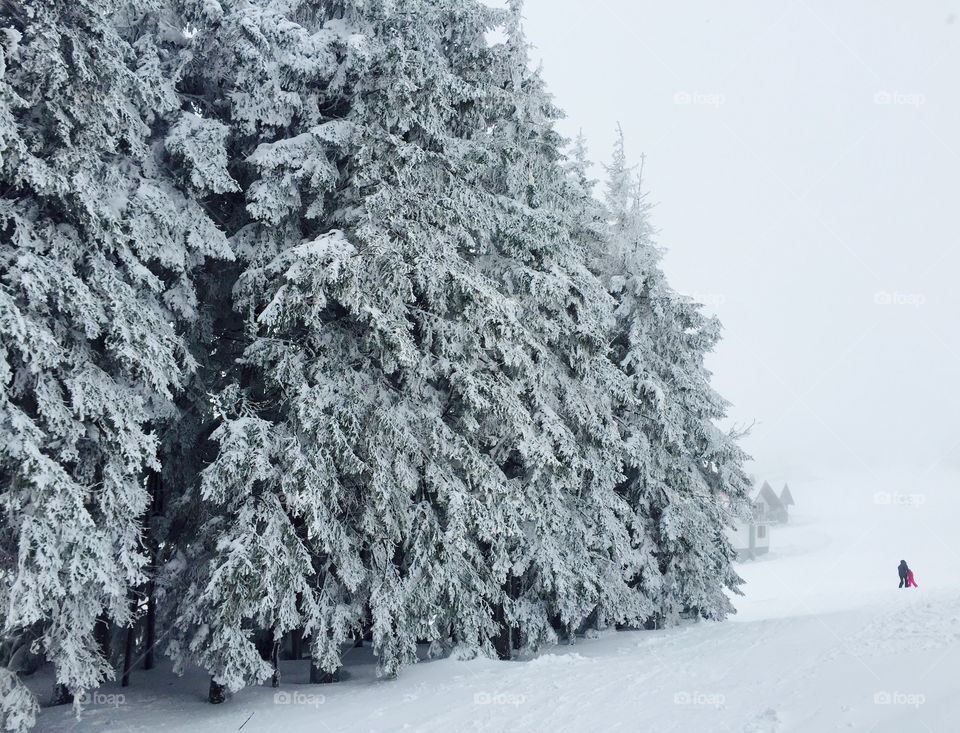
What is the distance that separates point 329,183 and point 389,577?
6610 millimetres

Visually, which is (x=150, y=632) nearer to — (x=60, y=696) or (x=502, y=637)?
(x=60, y=696)

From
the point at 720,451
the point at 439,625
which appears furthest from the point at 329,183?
the point at 720,451

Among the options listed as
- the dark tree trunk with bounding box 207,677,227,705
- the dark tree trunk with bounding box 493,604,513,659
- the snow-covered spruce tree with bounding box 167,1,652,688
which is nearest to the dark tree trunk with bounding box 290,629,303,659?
the snow-covered spruce tree with bounding box 167,1,652,688

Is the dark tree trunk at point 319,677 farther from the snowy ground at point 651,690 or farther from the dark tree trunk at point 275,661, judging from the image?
the dark tree trunk at point 275,661

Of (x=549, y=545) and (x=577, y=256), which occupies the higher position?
(x=577, y=256)

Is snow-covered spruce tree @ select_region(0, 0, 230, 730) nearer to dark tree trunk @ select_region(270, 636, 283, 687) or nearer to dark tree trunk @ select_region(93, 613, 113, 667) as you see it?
dark tree trunk @ select_region(270, 636, 283, 687)

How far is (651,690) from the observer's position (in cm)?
1035

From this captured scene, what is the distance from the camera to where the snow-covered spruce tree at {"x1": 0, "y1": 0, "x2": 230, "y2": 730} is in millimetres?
8727

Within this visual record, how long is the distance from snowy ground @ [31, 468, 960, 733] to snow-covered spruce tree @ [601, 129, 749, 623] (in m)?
1.56

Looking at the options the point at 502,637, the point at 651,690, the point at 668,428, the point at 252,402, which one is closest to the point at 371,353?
the point at 252,402

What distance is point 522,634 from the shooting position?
15.0 meters

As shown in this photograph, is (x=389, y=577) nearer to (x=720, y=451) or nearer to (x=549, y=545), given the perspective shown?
(x=549, y=545)

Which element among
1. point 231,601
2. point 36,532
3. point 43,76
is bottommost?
point 231,601

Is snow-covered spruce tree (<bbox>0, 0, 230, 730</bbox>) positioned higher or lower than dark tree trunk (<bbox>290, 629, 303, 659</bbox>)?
higher
